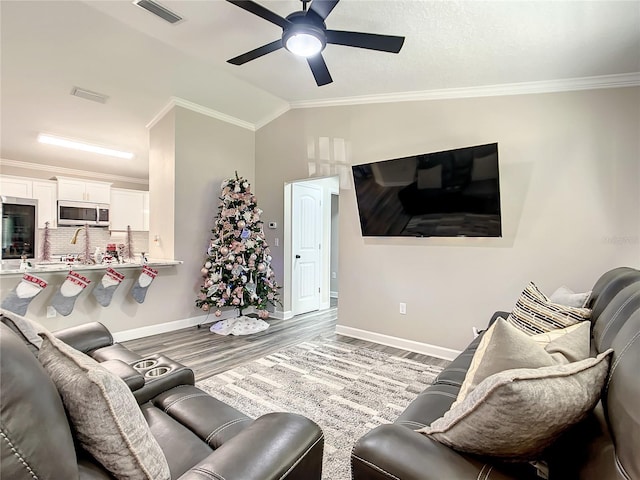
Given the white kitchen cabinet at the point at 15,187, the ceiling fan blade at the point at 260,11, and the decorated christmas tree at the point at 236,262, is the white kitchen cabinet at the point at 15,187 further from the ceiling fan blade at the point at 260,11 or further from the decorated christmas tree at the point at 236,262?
the ceiling fan blade at the point at 260,11

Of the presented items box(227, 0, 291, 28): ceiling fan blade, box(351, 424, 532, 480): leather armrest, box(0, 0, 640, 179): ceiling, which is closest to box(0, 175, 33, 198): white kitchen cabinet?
box(0, 0, 640, 179): ceiling

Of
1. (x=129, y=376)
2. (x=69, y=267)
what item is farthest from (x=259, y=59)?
(x=129, y=376)

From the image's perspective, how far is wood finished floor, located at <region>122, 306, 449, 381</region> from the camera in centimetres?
326

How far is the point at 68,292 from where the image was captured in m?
3.31

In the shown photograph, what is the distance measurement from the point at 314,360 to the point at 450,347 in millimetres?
1423

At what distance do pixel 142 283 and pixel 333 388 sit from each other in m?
2.60

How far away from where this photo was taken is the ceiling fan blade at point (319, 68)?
8.17ft

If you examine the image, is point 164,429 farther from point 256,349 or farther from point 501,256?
point 501,256

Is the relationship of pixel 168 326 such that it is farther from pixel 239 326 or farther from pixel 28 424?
pixel 28 424

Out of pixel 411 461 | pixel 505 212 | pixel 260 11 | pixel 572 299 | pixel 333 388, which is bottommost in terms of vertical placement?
pixel 333 388

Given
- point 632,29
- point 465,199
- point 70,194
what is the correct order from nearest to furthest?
point 632,29, point 465,199, point 70,194

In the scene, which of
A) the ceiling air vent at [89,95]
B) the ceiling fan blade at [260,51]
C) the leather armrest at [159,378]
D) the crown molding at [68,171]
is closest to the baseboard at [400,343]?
the leather armrest at [159,378]

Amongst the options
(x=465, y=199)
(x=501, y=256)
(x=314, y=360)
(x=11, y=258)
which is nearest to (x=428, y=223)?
(x=465, y=199)

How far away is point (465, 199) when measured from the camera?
3070 mm
